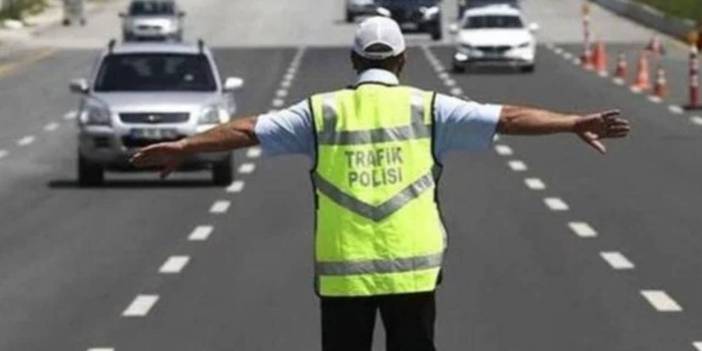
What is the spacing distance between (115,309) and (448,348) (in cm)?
296

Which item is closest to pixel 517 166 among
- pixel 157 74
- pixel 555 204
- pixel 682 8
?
pixel 157 74

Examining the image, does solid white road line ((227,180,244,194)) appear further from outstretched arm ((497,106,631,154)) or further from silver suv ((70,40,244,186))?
outstretched arm ((497,106,631,154))

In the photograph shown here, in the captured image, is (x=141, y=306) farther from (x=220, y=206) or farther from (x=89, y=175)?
(x=89, y=175)

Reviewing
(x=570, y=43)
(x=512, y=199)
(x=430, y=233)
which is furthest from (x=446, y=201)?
(x=570, y=43)

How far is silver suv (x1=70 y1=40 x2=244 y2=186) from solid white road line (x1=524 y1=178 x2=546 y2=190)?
3291mm

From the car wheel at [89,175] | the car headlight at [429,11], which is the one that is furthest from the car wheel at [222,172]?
the car headlight at [429,11]

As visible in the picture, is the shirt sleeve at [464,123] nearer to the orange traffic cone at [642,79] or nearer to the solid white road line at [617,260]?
the solid white road line at [617,260]

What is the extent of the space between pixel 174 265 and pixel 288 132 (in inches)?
462

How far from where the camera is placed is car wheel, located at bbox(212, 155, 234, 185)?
2795cm

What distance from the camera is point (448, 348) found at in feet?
46.9

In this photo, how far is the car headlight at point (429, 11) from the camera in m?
75.0

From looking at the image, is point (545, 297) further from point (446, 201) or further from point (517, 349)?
point (446, 201)

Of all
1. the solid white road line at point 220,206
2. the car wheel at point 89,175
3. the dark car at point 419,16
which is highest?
the solid white road line at point 220,206

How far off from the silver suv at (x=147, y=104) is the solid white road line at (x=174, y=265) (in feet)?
23.3
